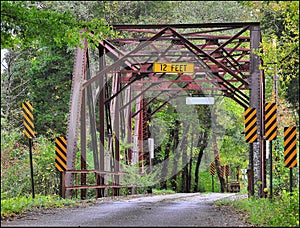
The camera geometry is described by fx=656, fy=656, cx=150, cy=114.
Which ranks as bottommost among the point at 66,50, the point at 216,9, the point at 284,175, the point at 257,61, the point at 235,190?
the point at 235,190

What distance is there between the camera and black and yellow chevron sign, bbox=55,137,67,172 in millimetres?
18375

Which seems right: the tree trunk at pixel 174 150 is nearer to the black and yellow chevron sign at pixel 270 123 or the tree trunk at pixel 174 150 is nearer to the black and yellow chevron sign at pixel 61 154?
the black and yellow chevron sign at pixel 61 154

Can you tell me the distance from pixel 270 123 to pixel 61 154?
5929 millimetres

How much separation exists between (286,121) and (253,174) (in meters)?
14.0

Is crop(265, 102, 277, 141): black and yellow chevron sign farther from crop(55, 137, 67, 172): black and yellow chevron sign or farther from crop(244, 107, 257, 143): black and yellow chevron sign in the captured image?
crop(55, 137, 67, 172): black and yellow chevron sign

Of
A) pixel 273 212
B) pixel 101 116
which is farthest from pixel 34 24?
pixel 101 116

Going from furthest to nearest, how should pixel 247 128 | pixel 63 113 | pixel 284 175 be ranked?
pixel 63 113
pixel 284 175
pixel 247 128

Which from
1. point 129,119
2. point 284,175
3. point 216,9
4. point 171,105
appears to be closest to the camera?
point 284,175

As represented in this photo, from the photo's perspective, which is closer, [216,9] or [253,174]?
[253,174]

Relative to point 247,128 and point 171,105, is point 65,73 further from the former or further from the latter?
point 247,128

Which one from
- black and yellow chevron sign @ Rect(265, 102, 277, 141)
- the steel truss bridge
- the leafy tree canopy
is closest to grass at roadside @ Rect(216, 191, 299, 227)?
black and yellow chevron sign @ Rect(265, 102, 277, 141)

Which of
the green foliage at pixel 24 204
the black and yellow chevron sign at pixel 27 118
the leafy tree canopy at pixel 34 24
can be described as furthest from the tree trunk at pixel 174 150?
the leafy tree canopy at pixel 34 24

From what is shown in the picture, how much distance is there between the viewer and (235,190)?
49.8 metres

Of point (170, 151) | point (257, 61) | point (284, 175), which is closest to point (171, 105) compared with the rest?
point (170, 151)
